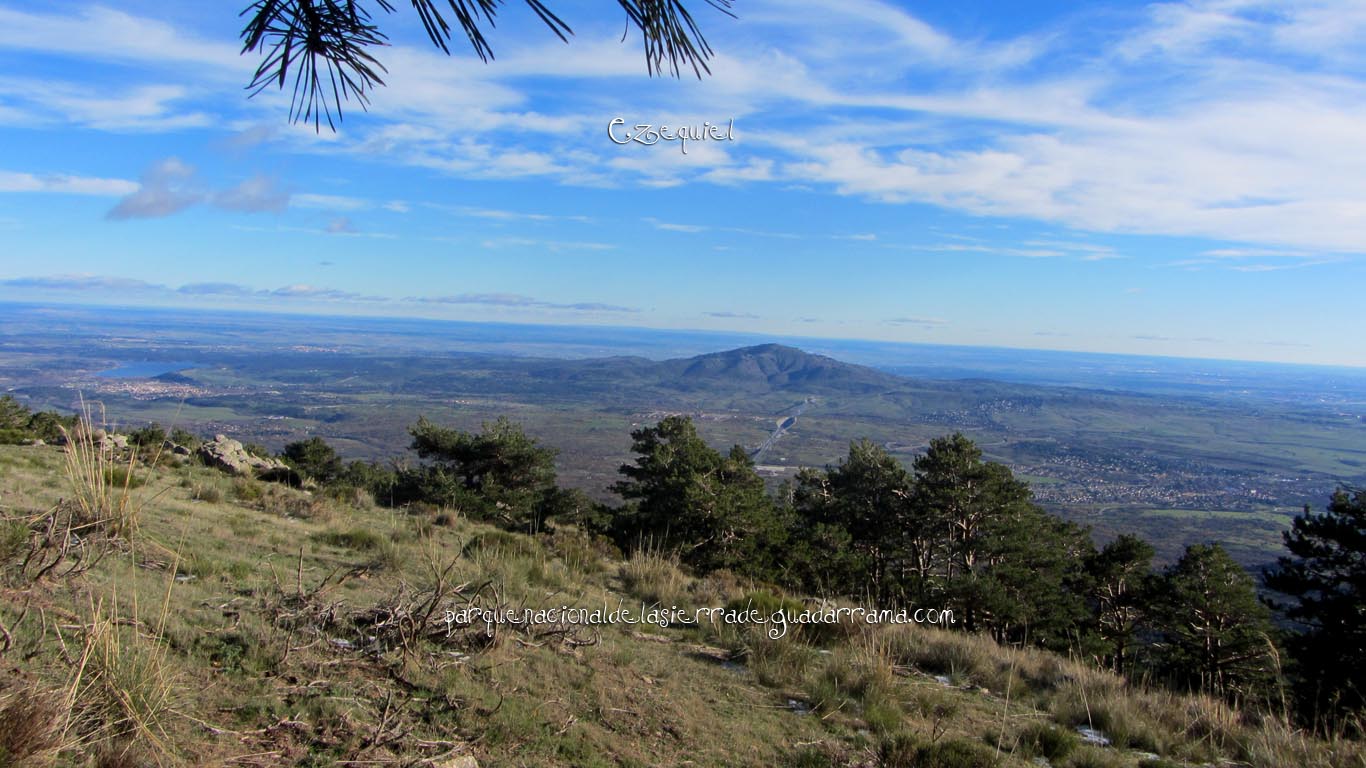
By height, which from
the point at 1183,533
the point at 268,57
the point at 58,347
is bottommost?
the point at 1183,533

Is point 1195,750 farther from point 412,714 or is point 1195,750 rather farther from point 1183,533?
point 1183,533

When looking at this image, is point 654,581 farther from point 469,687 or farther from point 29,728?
point 29,728

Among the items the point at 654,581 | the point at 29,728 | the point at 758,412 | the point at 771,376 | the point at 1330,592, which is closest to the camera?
the point at 29,728

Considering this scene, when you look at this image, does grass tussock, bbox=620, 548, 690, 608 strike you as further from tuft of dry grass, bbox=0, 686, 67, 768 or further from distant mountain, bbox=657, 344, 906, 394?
distant mountain, bbox=657, 344, 906, 394

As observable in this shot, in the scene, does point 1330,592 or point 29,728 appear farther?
point 1330,592

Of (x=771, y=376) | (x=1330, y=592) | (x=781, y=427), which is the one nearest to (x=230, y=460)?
(x=1330, y=592)

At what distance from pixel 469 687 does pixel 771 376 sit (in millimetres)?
187409

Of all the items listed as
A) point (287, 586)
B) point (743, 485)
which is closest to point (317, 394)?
point (743, 485)

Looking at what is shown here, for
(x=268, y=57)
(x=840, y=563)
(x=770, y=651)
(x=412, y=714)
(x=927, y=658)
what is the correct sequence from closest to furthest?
(x=268, y=57) < (x=412, y=714) < (x=770, y=651) < (x=927, y=658) < (x=840, y=563)

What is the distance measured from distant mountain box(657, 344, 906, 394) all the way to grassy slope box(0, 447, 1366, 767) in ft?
481

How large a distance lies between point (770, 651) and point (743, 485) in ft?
37.7

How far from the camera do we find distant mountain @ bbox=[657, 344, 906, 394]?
167m

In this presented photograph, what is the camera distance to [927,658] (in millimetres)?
5625

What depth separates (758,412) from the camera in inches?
4946
